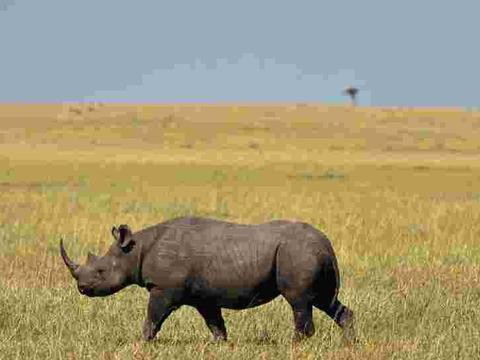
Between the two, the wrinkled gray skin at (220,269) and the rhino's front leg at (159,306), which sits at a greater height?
the wrinkled gray skin at (220,269)

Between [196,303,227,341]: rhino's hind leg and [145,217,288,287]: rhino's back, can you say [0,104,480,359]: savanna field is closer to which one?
[196,303,227,341]: rhino's hind leg

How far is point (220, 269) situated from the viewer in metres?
10.1

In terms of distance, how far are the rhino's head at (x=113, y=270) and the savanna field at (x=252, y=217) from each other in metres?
0.49

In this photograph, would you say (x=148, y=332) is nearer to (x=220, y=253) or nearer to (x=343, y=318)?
(x=220, y=253)

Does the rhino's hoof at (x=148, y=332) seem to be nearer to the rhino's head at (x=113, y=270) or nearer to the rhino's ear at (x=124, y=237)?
the rhino's head at (x=113, y=270)

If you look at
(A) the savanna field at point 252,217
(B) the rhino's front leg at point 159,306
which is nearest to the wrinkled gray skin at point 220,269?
(B) the rhino's front leg at point 159,306

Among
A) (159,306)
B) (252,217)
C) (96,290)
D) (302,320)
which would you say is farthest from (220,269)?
(252,217)

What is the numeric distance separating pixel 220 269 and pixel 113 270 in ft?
3.20

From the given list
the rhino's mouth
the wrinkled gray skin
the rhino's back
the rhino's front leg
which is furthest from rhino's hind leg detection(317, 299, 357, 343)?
the rhino's mouth

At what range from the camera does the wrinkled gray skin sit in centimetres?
987

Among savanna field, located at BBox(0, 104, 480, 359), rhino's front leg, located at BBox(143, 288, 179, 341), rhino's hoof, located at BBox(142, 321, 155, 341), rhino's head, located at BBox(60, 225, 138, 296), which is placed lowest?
savanna field, located at BBox(0, 104, 480, 359)

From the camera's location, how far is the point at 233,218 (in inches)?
1001

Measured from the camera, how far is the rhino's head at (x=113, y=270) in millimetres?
10289

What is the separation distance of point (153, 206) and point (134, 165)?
21606 mm
